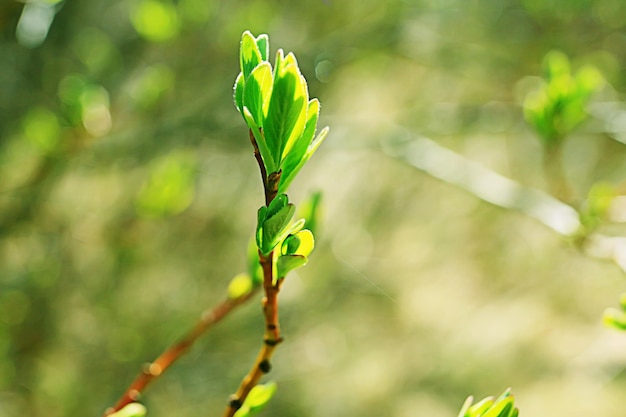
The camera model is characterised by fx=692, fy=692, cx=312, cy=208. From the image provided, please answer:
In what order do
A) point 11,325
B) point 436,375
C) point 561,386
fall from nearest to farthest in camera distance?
point 11,325 → point 436,375 → point 561,386

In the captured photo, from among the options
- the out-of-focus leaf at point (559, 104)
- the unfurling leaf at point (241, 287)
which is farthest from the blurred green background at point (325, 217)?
the unfurling leaf at point (241, 287)

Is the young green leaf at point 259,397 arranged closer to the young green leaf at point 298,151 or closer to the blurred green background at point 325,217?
the young green leaf at point 298,151

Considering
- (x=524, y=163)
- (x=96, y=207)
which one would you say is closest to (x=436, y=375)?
(x=524, y=163)

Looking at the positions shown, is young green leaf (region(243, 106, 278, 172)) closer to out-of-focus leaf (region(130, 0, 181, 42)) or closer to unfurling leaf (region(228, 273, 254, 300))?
unfurling leaf (region(228, 273, 254, 300))

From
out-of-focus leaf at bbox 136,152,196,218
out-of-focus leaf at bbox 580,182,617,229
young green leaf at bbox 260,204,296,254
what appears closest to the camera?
young green leaf at bbox 260,204,296,254

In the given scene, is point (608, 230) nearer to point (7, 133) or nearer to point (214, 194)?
point (214, 194)

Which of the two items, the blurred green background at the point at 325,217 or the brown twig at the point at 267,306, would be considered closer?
the brown twig at the point at 267,306

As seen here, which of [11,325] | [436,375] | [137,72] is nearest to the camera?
[11,325]

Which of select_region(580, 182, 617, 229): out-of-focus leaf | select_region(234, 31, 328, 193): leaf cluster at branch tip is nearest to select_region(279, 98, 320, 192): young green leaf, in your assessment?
select_region(234, 31, 328, 193): leaf cluster at branch tip

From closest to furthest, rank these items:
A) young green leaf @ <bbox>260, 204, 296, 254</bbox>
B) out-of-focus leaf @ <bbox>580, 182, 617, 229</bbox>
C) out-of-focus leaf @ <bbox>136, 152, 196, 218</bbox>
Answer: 1. young green leaf @ <bbox>260, 204, 296, 254</bbox>
2. out-of-focus leaf @ <bbox>580, 182, 617, 229</bbox>
3. out-of-focus leaf @ <bbox>136, 152, 196, 218</bbox>
